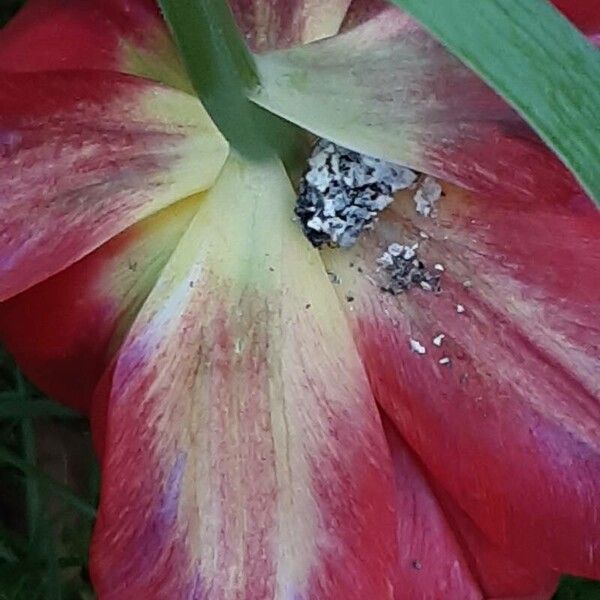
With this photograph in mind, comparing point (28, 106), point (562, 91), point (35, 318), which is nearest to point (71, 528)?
point (35, 318)

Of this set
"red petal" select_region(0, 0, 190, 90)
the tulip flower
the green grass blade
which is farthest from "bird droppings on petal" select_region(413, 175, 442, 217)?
the green grass blade

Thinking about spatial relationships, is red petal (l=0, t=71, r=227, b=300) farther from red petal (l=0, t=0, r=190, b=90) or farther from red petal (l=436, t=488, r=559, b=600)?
red petal (l=436, t=488, r=559, b=600)

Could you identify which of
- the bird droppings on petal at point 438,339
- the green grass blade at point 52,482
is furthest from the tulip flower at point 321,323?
the green grass blade at point 52,482

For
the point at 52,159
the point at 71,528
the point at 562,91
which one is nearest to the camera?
the point at 562,91

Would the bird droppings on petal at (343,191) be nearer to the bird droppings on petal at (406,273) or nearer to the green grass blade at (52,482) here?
the bird droppings on petal at (406,273)

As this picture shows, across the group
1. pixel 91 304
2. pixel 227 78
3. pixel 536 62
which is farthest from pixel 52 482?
pixel 536 62

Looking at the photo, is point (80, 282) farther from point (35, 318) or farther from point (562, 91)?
point (562, 91)
